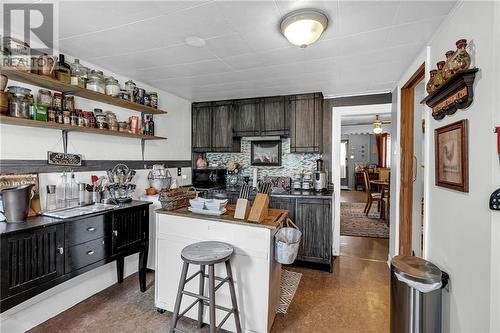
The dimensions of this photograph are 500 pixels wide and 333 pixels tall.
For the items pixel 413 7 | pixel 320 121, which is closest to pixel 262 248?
pixel 413 7

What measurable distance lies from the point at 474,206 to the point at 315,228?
1.96 metres

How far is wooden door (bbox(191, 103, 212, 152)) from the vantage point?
4184 mm

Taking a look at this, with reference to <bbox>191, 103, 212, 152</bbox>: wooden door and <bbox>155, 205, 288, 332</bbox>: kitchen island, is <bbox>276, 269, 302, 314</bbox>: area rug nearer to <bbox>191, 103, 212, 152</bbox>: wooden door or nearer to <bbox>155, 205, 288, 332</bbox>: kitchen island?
<bbox>155, 205, 288, 332</bbox>: kitchen island

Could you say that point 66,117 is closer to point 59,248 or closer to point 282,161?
point 59,248

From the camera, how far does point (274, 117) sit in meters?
3.80

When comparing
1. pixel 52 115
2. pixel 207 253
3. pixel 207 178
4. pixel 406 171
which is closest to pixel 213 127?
pixel 207 178

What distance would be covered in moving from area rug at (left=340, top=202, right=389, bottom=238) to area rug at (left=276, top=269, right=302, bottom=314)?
2.06m

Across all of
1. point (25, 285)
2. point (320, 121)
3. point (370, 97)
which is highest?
point (370, 97)

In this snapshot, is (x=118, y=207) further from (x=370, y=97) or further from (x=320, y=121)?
(x=370, y=97)

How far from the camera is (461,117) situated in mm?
1486

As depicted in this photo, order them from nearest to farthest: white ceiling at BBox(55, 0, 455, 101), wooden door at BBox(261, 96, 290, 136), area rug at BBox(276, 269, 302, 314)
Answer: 1. white ceiling at BBox(55, 0, 455, 101)
2. area rug at BBox(276, 269, 302, 314)
3. wooden door at BBox(261, 96, 290, 136)

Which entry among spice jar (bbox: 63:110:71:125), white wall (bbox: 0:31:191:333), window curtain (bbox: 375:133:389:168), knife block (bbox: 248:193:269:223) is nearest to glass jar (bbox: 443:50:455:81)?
knife block (bbox: 248:193:269:223)

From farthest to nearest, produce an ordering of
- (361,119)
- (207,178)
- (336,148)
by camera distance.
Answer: (361,119) → (207,178) → (336,148)

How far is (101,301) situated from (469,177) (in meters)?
3.19
